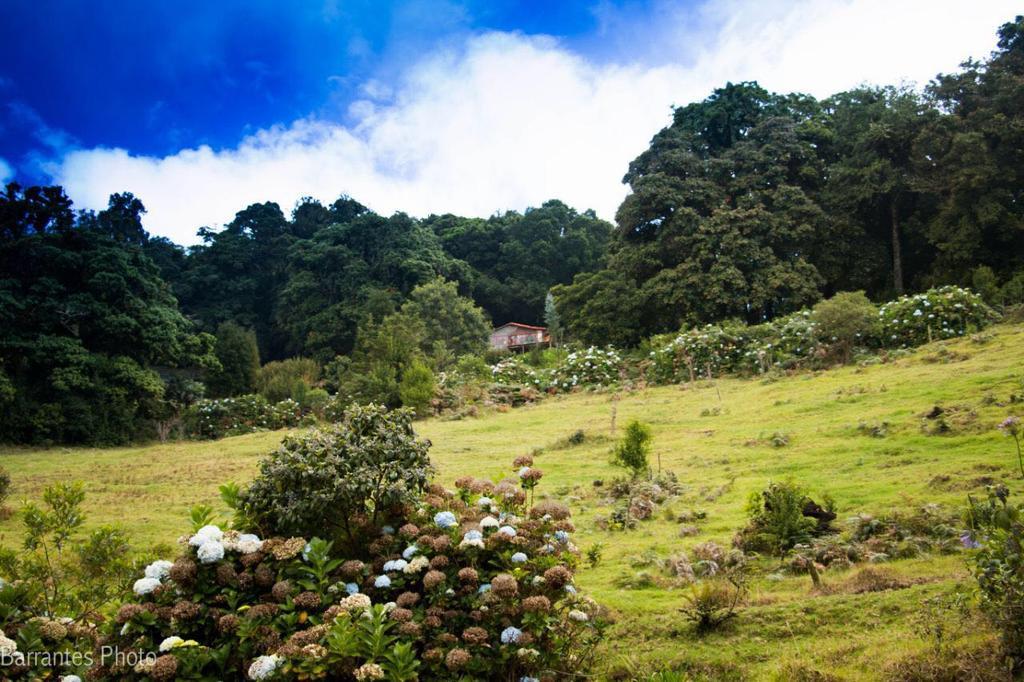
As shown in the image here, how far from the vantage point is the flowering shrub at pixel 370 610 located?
3438 millimetres

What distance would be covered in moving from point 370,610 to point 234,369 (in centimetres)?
2872

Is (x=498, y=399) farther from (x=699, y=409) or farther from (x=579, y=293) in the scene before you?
(x=579, y=293)

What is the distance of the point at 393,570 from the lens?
13.3ft

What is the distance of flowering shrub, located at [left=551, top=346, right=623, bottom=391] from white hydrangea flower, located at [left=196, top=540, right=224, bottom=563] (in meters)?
17.6

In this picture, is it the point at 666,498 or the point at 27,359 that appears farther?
the point at 27,359

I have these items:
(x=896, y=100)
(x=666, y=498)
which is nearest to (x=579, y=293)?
(x=896, y=100)

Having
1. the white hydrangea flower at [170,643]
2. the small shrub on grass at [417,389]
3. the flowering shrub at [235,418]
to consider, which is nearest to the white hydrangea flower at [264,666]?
the white hydrangea flower at [170,643]

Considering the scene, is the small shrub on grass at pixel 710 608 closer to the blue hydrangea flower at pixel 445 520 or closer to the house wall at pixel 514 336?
the blue hydrangea flower at pixel 445 520

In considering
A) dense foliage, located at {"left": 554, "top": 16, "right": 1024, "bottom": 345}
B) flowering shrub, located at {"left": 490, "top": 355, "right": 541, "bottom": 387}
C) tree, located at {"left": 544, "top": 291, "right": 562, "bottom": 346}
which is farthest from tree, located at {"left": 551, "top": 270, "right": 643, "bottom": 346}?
flowering shrub, located at {"left": 490, "top": 355, "right": 541, "bottom": 387}

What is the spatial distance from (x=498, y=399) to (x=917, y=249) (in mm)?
18247

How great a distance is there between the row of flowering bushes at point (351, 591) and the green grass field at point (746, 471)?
2.74ft

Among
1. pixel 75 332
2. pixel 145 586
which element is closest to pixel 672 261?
pixel 75 332

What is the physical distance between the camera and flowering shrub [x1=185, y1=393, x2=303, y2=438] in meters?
20.7

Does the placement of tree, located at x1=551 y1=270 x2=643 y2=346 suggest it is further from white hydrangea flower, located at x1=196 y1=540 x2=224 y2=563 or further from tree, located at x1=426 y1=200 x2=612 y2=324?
white hydrangea flower, located at x1=196 y1=540 x2=224 y2=563
